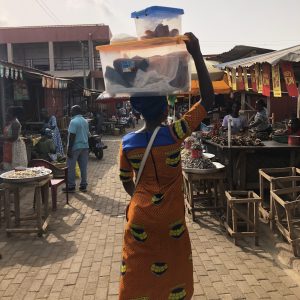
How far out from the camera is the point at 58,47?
36156 millimetres

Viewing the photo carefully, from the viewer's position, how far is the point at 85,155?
8742 millimetres

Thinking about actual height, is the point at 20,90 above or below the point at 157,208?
above

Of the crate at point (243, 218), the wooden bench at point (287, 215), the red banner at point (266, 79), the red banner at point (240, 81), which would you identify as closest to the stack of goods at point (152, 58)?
the wooden bench at point (287, 215)

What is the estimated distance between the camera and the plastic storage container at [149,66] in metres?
2.36

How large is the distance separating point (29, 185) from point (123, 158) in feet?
11.7

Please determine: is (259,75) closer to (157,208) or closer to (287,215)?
(287,215)

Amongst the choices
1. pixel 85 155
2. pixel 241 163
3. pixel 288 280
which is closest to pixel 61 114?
pixel 85 155

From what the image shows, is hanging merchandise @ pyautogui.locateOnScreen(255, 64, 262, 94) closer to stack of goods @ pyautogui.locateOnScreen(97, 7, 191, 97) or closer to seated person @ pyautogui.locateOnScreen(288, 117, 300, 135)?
seated person @ pyautogui.locateOnScreen(288, 117, 300, 135)

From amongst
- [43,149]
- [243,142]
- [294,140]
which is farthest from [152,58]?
[43,149]

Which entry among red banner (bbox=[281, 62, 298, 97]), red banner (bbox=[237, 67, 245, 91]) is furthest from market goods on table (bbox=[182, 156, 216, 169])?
red banner (bbox=[237, 67, 245, 91])

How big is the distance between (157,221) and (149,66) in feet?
2.95

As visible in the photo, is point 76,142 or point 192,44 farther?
point 76,142

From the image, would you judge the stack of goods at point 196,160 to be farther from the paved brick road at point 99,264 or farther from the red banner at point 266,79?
the red banner at point 266,79

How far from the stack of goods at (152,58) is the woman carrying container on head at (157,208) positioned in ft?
0.28
